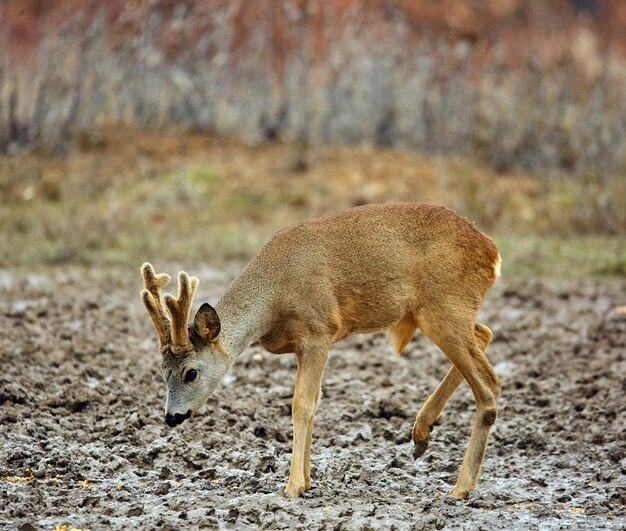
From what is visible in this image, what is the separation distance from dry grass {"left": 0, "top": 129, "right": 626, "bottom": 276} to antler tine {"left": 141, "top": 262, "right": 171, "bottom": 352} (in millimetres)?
8146

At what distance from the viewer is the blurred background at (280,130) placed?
16.7m

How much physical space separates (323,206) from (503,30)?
48.2 ft

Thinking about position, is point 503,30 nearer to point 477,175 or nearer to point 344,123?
point 344,123

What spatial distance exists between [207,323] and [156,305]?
31 cm

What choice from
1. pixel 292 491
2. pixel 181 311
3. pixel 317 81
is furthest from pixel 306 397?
pixel 317 81

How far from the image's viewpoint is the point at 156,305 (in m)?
5.79

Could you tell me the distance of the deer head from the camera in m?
5.77

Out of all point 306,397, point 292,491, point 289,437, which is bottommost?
point 289,437

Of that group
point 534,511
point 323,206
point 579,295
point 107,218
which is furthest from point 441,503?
point 323,206

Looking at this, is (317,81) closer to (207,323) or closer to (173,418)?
(207,323)

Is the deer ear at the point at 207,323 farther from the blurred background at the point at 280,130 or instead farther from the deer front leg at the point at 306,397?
the blurred background at the point at 280,130

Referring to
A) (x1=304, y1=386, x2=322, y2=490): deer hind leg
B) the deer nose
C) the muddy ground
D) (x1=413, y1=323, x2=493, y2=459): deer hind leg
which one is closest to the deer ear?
the deer nose

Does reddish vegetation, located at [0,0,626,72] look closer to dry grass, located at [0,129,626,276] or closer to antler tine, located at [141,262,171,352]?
dry grass, located at [0,129,626,276]

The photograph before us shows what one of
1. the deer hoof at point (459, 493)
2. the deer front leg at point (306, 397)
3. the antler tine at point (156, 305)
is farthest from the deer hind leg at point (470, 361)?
the antler tine at point (156, 305)
